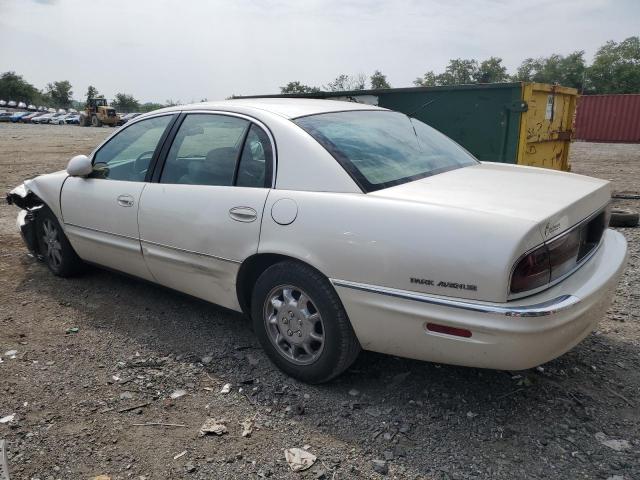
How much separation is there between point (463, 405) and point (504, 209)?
3.57ft

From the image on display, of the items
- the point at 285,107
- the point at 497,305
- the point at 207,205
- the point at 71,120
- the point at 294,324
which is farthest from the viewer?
the point at 71,120

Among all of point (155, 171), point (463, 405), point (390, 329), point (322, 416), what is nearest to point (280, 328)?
point (322, 416)

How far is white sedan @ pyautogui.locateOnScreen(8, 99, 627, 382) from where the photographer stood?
2.17m

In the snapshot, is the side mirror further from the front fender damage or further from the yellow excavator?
the yellow excavator

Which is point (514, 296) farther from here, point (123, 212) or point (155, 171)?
point (123, 212)

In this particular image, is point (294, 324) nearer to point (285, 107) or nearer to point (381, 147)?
point (381, 147)

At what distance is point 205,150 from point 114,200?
0.88 metres

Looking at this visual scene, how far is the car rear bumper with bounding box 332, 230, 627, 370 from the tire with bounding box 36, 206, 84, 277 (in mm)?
2993

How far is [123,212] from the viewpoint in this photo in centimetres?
366

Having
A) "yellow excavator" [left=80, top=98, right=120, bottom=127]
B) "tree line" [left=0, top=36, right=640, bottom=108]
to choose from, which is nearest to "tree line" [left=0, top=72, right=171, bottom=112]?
"tree line" [left=0, top=36, right=640, bottom=108]

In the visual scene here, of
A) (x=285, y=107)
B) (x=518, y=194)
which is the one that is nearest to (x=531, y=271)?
(x=518, y=194)

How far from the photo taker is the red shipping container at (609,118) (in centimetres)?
2455

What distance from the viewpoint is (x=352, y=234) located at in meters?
2.42

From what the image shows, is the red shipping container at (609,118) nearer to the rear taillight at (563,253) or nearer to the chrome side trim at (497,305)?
the rear taillight at (563,253)
